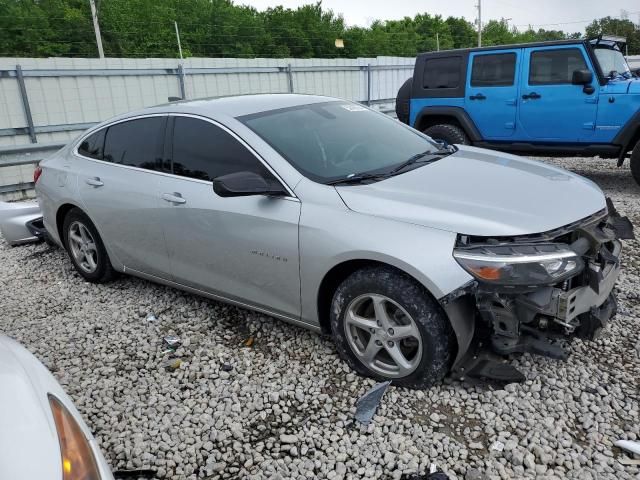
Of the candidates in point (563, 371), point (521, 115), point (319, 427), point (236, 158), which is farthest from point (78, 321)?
point (521, 115)

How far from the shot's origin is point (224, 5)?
63062mm

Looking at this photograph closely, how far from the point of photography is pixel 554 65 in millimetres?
7461

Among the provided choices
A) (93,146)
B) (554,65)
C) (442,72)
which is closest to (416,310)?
(93,146)

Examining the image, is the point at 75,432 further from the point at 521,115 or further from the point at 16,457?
the point at 521,115

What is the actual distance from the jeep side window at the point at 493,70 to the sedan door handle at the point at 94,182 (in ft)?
19.5

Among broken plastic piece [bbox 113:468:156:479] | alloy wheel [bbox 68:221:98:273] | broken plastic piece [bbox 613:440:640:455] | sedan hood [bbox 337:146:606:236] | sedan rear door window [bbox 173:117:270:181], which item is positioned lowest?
broken plastic piece [bbox 113:468:156:479]

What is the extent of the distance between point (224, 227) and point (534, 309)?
6.05 feet

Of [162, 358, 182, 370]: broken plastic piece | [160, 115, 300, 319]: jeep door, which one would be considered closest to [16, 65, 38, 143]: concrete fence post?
[160, 115, 300, 319]: jeep door

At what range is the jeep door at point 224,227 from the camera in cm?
316

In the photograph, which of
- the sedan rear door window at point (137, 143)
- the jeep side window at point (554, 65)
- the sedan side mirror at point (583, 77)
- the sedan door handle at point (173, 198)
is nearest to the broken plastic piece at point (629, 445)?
the sedan door handle at point (173, 198)

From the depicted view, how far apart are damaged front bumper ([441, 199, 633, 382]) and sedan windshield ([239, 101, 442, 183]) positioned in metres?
0.97

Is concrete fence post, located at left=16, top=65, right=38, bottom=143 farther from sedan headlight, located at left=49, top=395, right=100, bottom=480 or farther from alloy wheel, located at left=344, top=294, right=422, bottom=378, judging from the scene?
sedan headlight, located at left=49, top=395, right=100, bottom=480

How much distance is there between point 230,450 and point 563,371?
73.8 inches

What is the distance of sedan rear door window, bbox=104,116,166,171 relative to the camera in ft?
12.9
